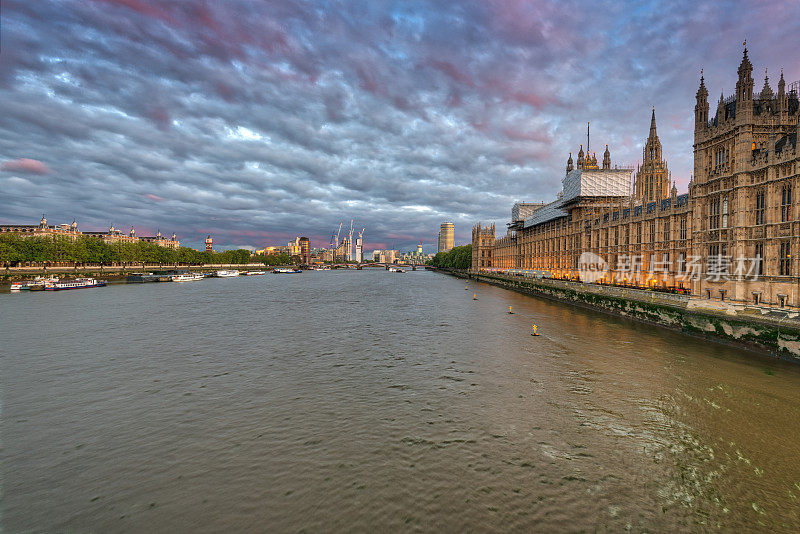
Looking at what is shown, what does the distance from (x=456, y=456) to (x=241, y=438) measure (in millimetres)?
8908

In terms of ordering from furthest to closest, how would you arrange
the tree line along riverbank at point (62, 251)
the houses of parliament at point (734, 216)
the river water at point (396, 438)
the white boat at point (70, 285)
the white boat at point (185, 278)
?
1. the white boat at point (185, 278)
2. the tree line along riverbank at point (62, 251)
3. the white boat at point (70, 285)
4. the houses of parliament at point (734, 216)
5. the river water at point (396, 438)

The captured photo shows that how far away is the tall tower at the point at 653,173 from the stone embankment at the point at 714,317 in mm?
75108

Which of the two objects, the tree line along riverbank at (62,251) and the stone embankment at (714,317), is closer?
the stone embankment at (714,317)

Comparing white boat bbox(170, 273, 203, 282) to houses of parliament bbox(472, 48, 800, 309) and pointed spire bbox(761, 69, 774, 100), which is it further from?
pointed spire bbox(761, 69, 774, 100)

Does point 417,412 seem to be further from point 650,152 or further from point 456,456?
point 650,152

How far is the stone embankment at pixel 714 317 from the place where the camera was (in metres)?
25.5

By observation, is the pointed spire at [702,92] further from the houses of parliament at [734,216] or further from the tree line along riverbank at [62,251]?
the tree line along riverbank at [62,251]

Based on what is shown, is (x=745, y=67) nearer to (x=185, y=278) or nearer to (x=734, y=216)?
(x=734, y=216)

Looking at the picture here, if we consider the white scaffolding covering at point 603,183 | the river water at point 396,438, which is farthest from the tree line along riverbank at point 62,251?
the white scaffolding covering at point 603,183

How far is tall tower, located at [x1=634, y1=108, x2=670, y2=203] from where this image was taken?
107 meters

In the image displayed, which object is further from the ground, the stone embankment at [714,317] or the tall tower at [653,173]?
the tall tower at [653,173]

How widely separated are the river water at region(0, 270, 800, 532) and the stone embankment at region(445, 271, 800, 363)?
2.14m

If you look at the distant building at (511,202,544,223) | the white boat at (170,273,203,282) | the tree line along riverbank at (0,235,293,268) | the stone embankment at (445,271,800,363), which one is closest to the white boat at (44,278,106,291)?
the white boat at (170,273,203,282)

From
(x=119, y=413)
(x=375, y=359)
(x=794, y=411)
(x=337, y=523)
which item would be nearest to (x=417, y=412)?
(x=337, y=523)
